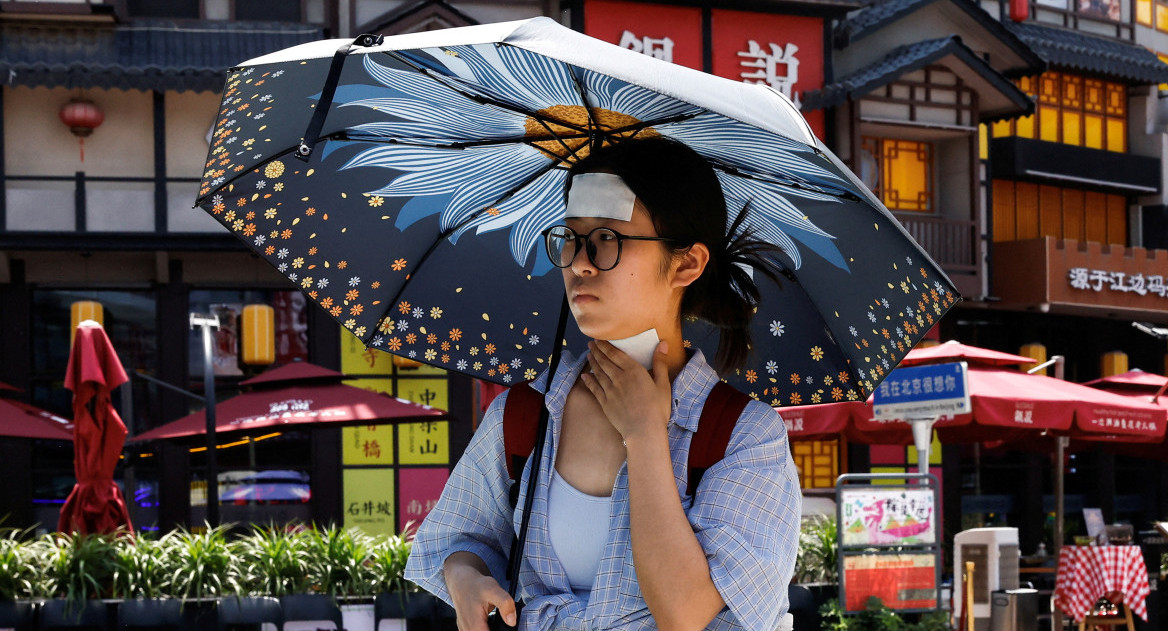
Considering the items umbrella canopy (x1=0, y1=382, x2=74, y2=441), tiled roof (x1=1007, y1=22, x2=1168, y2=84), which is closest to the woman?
umbrella canopy (x1=0, y1=382, x2=74, y2=441)

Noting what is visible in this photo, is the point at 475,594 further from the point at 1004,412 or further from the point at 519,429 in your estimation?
the point at 1004,412

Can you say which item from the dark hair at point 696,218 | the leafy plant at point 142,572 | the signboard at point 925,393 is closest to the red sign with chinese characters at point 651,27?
the signboard at point 925,393

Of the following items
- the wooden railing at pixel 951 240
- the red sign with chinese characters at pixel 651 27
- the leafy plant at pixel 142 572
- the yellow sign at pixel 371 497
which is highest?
the red sign with chinese characters at pixel 651 27

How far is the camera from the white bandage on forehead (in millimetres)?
2287

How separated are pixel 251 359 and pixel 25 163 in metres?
3.82

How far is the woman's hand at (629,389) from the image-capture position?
2.10 metres

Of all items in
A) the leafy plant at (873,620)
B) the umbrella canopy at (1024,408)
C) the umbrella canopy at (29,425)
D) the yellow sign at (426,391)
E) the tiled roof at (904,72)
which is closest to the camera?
the leafy plant at (873,620)

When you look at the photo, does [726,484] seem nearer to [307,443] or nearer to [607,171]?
[607,171]

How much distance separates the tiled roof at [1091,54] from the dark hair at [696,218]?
19230 mm

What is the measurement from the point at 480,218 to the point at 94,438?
7.52 meters

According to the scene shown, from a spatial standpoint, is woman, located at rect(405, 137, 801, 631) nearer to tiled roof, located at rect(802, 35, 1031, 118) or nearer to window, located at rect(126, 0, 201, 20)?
window, located at rect(126, 0, 201, 20)

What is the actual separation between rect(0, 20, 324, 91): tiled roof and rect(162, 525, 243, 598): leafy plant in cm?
923

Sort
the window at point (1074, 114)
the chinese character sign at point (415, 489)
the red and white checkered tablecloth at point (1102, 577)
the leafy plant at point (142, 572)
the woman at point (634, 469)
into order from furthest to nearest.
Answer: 1. the window at point (1074, 114)
2. the chinese character sign at point (415, 489)
3. the red and white checkered tablecloth at point (1102, 577)
4. the leafy plant at point (142, 572)
5. the woman at point (634, 469)

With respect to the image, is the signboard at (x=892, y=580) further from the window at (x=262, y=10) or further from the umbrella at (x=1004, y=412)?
the window at (x=262, y=10)
